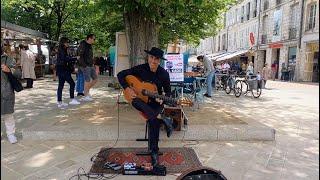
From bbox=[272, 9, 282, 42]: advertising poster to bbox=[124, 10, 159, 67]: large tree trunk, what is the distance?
77.4ft

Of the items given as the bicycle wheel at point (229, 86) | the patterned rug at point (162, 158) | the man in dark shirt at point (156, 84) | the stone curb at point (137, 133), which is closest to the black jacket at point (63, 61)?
the stone curb at point (137, 133)

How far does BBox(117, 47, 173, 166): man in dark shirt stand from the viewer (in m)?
4.50

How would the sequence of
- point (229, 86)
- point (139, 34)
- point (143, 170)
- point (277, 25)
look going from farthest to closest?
point (277, 25) < point (229, 86) < point (139, 34) < point (143, 170)

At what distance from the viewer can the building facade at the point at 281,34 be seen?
982 inches

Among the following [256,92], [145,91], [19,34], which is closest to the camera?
[145,91]

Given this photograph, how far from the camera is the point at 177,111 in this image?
5945mm

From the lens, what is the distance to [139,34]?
7.73 metres

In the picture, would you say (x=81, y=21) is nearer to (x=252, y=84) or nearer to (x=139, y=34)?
(x=252, y=84)

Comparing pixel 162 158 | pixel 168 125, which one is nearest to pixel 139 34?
pixel 168 125

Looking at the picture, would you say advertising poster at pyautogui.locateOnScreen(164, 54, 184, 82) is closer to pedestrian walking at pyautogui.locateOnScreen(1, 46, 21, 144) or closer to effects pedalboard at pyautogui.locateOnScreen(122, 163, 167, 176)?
pedestrian walking at pyautogui.locateOnScreen(1, 46, 21, 144)

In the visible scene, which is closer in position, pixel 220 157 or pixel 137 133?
pixel 220 157

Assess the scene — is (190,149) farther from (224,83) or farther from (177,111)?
(224,83)

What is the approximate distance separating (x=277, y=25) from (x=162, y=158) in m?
27.4

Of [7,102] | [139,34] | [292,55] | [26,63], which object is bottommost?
[7,102]
